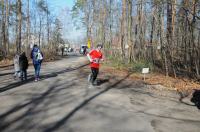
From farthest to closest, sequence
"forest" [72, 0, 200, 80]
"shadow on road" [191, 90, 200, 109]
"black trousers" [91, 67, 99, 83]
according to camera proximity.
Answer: "forest" [72, 0, 200, 80] → "black trousers" [91, 67, 99, 83] → "shadow on road" [191, 90, 200, 109]

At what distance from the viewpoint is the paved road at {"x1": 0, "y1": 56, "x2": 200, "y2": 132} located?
31.6 ft

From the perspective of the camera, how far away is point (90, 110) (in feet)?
39.1

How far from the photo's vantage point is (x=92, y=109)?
12.1 meters

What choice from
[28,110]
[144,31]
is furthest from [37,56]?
[144,31]

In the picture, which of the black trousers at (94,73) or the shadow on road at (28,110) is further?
the black trousers at (94,73)

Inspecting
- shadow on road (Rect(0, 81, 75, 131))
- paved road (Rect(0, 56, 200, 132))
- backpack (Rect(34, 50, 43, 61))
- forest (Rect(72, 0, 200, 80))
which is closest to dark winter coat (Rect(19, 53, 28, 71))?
backpack (Rect(34, 50, 43, 61))

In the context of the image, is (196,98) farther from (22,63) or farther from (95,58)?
(22,63)

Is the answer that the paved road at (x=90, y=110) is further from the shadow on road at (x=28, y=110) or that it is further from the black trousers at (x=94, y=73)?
the black trousers at (x=94, y=73)

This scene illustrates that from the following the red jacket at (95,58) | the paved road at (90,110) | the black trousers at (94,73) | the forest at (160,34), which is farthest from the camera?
the forest at (160,34)

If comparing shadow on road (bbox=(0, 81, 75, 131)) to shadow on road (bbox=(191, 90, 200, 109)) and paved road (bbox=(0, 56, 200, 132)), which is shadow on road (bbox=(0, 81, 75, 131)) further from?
shadow on road (bbox=(191, 90, 200, 109))

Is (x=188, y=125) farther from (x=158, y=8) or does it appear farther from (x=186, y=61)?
(x=158, y=8)

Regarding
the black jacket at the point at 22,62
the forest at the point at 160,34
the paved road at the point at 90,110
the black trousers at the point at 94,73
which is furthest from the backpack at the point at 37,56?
the forest at the point at 160,34

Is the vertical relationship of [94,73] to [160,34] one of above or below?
below

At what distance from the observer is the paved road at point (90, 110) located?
964 cm
